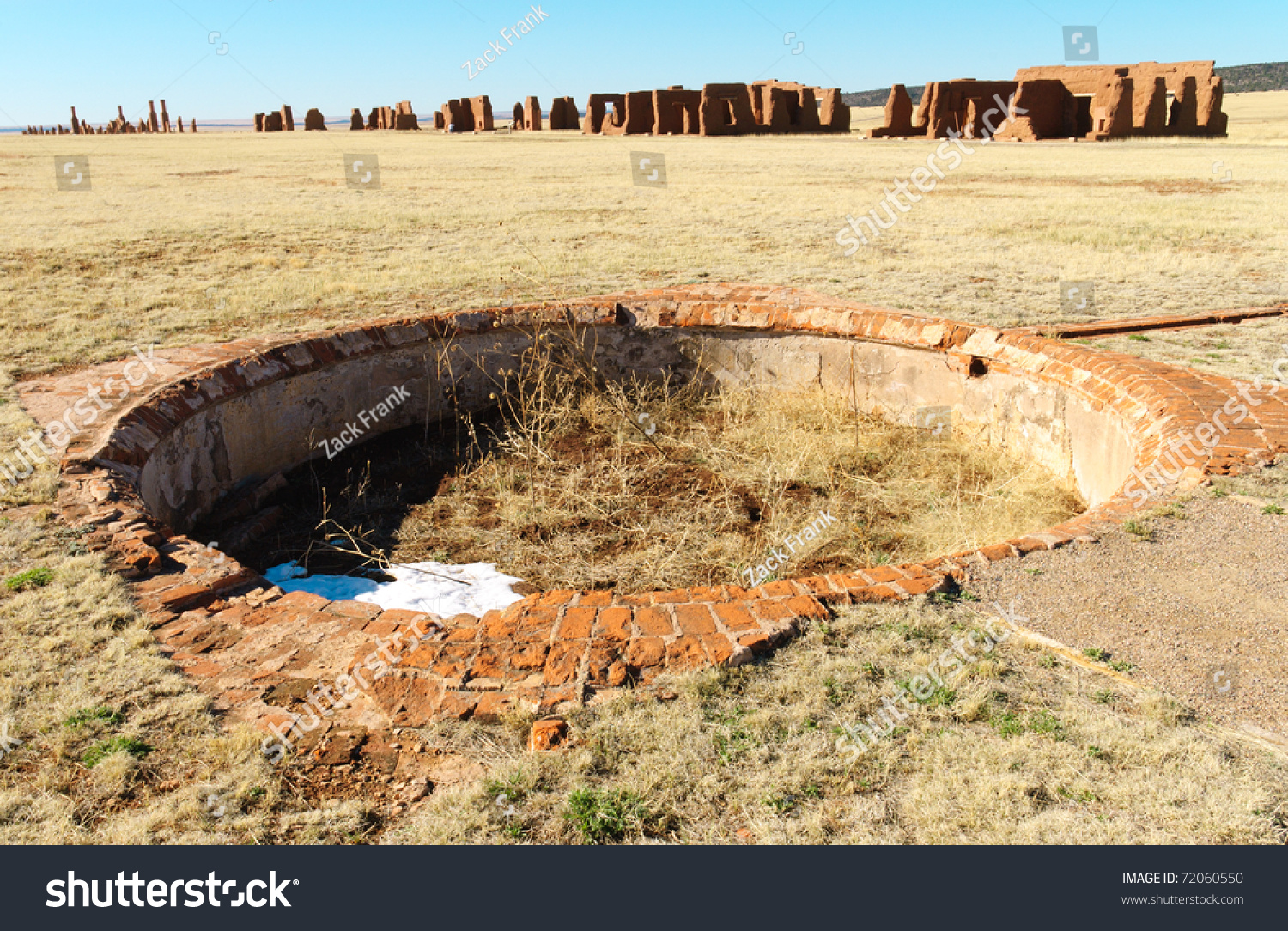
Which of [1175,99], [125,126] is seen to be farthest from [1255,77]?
[125,126]

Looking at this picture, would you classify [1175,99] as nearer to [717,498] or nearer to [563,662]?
[717,498]

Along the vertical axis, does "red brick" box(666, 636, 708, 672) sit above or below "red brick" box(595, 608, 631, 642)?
below

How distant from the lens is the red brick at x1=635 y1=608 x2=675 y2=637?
3.02m

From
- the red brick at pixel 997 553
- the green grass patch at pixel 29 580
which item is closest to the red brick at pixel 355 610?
the green grass patch at pixel 29 580

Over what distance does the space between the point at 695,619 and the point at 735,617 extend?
5.5 inches

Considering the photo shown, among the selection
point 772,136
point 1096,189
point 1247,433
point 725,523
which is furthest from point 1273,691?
point 772,136

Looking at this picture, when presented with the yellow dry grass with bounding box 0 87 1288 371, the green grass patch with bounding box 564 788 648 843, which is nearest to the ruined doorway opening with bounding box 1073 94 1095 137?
the yellow dry grass with bounding box 0 87 1288 371

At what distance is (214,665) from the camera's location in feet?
9.76

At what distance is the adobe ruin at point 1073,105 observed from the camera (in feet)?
93.1

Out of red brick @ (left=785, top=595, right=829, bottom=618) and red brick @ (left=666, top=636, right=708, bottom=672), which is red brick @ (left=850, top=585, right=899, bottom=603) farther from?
red brick @ (left=666, top=636, right=708, bottom=672)

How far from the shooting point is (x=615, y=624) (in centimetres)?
308

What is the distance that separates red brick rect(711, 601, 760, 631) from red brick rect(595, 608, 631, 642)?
319mm

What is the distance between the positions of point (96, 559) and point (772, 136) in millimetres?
35702

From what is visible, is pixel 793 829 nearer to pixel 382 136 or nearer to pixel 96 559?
pixel 96 559
